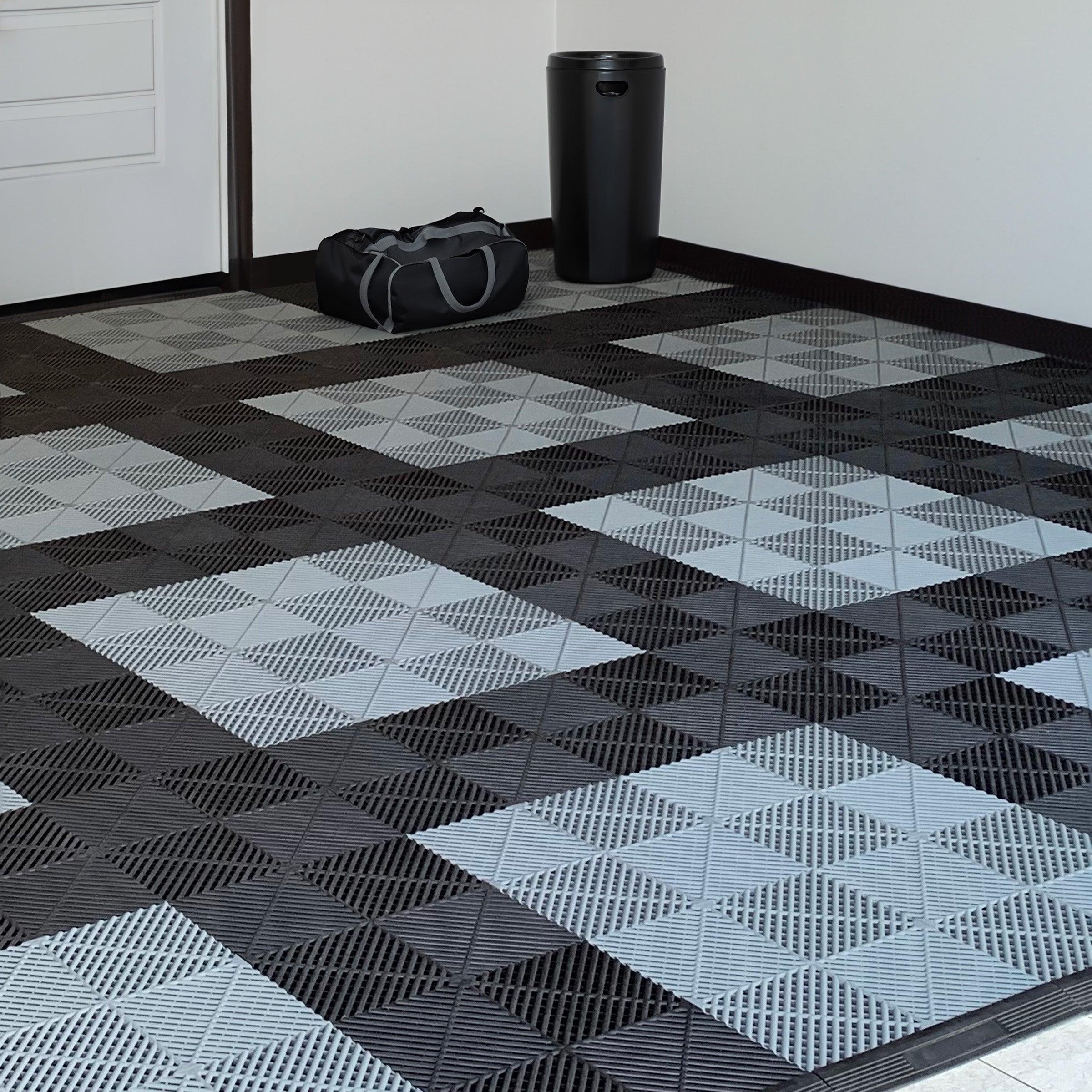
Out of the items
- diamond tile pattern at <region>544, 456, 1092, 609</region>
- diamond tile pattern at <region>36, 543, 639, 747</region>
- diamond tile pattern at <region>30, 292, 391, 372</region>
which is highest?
diamond tile pattern at <region>30, 292, 391, 372</region>

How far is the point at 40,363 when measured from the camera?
444 centimetres

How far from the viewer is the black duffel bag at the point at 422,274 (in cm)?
482

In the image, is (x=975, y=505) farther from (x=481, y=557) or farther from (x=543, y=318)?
(x=543, y=318)

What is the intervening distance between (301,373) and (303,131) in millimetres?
1381

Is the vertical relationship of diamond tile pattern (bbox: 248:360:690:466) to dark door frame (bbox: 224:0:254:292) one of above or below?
below

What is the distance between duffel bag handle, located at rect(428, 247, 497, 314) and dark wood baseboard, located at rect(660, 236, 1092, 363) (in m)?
1.04

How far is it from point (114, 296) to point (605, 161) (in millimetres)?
1687

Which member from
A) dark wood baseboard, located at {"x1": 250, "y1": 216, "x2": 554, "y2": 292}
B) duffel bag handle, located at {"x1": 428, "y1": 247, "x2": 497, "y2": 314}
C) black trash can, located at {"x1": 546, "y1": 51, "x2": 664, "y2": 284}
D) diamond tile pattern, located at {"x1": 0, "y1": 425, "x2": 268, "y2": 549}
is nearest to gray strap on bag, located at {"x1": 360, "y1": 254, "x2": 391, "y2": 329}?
duffel bag handle, located at {"x1": 428, "y1": 247, "x2": 497, "y2": 314}

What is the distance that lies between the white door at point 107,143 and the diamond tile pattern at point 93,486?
4.49 feet

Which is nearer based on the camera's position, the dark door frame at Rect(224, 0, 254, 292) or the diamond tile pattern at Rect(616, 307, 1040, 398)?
the diamond tile pattern at Rect(616, 307, 1040, 398)

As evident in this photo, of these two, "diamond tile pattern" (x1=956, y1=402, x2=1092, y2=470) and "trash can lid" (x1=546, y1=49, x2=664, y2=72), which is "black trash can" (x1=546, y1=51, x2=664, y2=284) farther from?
"diamond tile pattern" (x1=956, y1=402, x2=1092, y2=470)

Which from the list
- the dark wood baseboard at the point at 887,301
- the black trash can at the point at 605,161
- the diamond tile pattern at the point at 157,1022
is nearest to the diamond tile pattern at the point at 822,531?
the dark wood baseboard at the point at 887,301

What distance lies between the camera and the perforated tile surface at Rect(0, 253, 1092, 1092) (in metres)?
1.81

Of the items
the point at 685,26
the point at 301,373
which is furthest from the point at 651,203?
the point at 301,373
